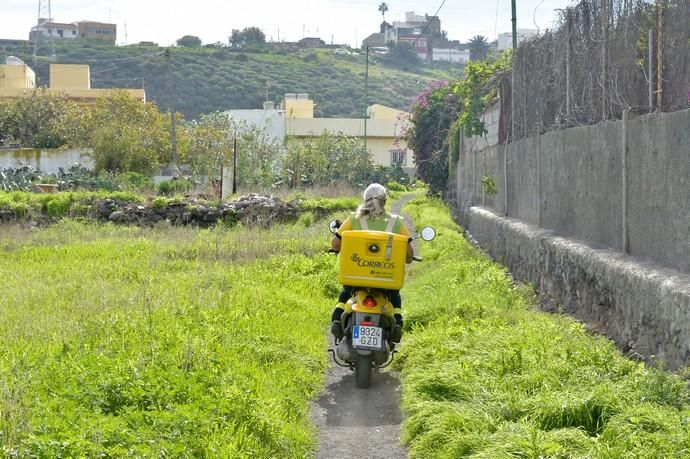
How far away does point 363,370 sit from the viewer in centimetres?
928

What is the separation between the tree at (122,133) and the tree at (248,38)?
286 ft

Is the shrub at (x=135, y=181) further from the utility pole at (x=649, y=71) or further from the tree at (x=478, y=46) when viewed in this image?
the tree at (x=478, y=46)

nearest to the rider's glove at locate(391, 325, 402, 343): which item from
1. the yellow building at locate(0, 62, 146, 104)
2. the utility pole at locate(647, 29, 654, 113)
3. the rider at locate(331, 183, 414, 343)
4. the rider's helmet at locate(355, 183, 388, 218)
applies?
the rider at locate(331, 183, 414, 343)

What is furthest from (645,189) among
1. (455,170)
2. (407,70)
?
(407,70)

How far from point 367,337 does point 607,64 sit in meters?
4.23

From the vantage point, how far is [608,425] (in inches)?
244

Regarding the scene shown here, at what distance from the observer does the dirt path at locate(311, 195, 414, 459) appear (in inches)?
293

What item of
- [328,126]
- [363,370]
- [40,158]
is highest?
[328,126]

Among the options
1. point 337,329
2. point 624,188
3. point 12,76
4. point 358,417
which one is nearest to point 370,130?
point 12,76

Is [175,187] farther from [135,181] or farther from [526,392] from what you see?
[526,392]

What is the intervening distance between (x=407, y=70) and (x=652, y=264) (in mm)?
136114

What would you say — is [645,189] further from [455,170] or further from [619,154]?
[455,170]

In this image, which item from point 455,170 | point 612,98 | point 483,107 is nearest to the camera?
point 612,98

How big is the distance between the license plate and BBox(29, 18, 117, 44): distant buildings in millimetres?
132086
